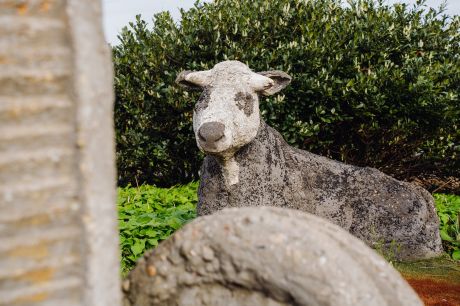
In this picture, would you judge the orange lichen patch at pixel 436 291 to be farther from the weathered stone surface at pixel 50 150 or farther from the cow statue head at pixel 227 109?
the weathered stone surface at pixel 50 150

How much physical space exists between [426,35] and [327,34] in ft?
4.87

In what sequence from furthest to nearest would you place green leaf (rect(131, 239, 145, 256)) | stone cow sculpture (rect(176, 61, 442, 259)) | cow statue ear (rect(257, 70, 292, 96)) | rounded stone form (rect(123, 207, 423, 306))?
green leaf (rect(131, 239, 145, 256))
cow statue ear (rect(257, 70, 292, 96))
stone cow sculpture (rect(176, 61, 442, 259))
rounded stone form (rect(123, 207, 423, 306))

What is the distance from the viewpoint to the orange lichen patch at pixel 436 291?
13.8 feet

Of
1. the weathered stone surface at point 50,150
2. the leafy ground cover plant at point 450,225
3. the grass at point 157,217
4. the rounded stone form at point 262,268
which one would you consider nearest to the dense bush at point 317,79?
the grass at point 157,217

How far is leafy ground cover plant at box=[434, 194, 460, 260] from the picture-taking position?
588 centimetres

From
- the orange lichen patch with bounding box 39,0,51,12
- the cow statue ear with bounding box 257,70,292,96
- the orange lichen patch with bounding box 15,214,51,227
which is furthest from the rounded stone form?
the cow statue ear with bounding box 257,70,292,96

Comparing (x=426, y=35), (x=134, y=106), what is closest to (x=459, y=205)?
(x=426, y=35)

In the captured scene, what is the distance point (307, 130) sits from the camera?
707 cm

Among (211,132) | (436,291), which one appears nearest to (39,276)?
(211,132)

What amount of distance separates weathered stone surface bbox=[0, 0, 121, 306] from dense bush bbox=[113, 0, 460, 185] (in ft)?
19.2

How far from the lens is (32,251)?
1281mm

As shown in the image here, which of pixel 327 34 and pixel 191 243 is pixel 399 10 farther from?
pixel 191 243

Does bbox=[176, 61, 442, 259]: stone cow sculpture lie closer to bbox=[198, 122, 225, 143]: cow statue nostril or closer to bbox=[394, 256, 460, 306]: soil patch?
bbox=[198, 122, 225, 143]: cow statue nostril

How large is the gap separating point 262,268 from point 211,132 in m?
2.25
